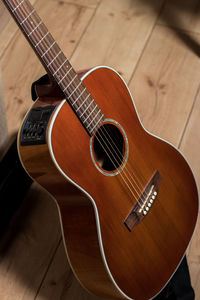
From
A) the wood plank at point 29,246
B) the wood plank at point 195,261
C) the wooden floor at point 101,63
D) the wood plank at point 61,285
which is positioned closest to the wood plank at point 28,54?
the wooden floor at point 101,63

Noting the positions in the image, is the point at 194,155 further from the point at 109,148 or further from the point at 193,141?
the point at 109,148

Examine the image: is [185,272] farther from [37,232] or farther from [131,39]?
[131,39]

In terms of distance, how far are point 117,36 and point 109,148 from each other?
815 mm

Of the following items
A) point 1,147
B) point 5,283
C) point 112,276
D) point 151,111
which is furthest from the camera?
point 151,111

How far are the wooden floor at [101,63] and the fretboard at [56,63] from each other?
464 mm

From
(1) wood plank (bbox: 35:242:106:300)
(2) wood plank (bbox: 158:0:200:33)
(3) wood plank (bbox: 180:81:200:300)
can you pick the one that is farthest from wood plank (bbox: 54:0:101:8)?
(1) wood plank (bbox: 35:242:106:300)

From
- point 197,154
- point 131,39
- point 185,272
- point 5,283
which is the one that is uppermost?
point 131,39

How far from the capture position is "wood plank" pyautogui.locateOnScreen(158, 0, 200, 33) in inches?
67.9

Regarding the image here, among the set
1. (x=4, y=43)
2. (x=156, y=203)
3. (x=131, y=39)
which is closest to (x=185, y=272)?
(x=156, y=203)

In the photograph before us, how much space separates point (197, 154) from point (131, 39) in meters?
0.56

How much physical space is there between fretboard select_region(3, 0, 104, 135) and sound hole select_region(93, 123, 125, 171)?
5 centimetres

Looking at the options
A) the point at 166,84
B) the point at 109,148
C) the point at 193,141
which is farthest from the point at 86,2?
the point at 109,148

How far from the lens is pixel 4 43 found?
167cm

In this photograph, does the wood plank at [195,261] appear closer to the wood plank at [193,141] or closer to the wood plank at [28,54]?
the wood plank at [193,141]
